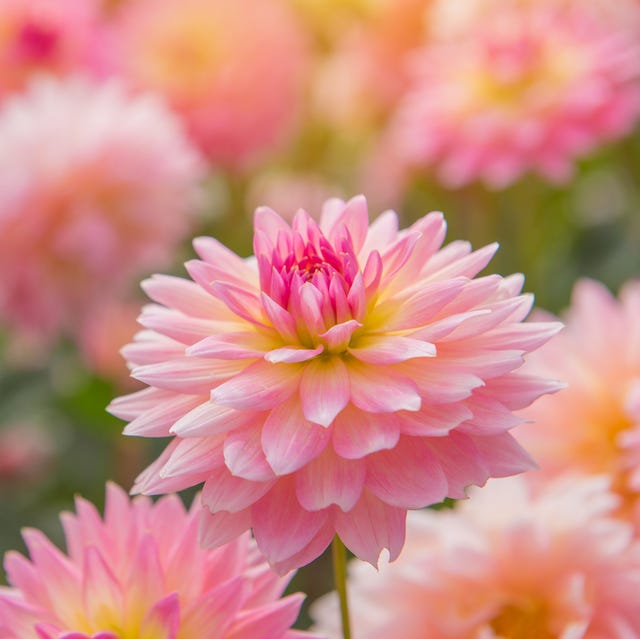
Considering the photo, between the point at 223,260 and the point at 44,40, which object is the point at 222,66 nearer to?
the point at 44,40

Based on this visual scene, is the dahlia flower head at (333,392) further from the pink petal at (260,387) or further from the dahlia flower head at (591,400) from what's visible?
the dahlia flower head at (591,400)

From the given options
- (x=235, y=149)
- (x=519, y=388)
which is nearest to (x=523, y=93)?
(x=235, y=149)

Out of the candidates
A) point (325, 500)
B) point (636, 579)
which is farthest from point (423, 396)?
point (636, 579)

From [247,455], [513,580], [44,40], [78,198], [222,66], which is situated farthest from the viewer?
[222,66]

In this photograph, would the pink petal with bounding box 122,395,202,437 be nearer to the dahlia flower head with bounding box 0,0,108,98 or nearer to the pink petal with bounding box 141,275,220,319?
the pink petal with bounding box 141,275,220,319

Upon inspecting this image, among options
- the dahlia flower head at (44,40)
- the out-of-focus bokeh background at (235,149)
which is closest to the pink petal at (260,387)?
the out-of-focus bokeh background at (235,149)

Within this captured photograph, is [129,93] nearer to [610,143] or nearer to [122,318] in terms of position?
[122,318]
